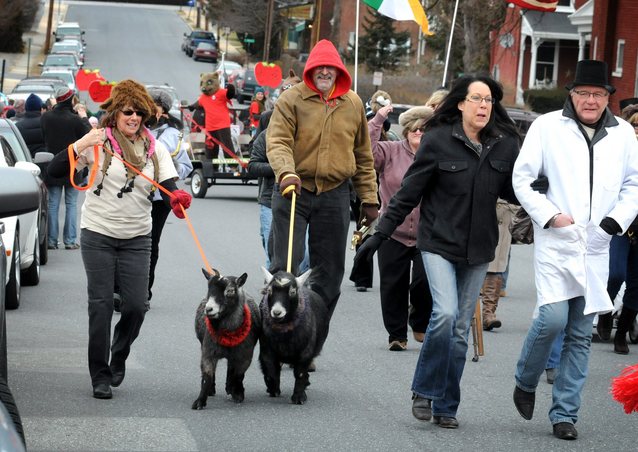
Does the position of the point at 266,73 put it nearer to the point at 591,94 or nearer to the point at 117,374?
the point at 117,374

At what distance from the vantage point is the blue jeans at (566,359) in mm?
7191

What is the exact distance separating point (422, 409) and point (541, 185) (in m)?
1.50

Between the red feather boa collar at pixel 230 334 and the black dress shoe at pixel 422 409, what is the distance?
45.3 inches

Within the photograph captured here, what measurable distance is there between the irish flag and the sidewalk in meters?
41.9

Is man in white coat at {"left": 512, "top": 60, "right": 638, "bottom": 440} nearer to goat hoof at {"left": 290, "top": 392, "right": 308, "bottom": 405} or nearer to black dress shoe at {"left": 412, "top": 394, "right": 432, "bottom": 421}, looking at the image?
black dress shoe at {"left": 412, "top": 394, "right": 432, "bottom": 421}

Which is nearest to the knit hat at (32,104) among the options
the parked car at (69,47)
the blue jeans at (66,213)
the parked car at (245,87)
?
the blue jeans at (66,213)

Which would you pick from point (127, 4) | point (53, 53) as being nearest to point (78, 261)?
point (53, 53)

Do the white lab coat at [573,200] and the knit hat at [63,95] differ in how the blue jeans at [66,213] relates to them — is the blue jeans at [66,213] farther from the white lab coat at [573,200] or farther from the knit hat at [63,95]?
the white lab coat at [573,200]

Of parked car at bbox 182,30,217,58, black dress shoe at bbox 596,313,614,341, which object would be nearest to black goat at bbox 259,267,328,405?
black dress shoe at bbox 596,313,614,341

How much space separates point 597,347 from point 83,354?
436cm

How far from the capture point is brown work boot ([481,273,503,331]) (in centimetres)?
1147

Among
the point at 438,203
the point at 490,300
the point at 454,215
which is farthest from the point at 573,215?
the point at 490,300

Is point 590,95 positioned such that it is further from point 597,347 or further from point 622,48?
point 622,48

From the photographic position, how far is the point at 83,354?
31.5 feet
